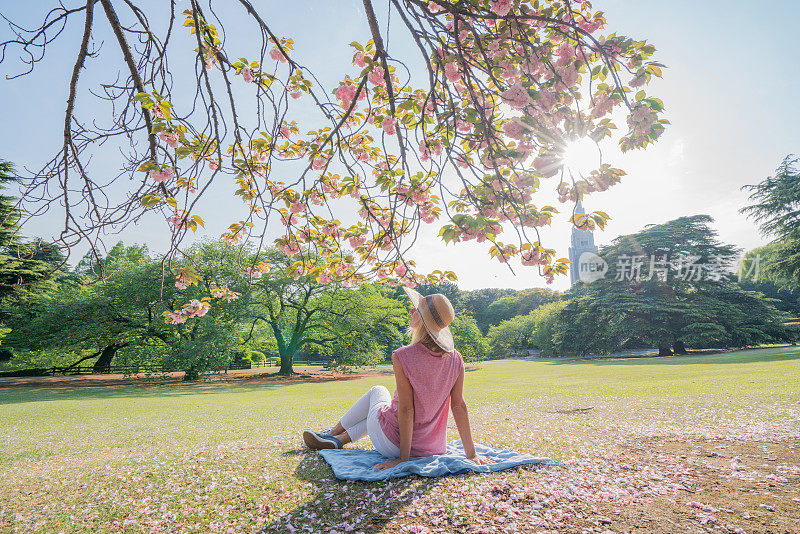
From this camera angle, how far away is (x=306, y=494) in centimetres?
249

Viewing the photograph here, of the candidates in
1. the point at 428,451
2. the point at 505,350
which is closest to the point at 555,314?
the point at 505,350

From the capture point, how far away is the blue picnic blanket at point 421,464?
2.71 m

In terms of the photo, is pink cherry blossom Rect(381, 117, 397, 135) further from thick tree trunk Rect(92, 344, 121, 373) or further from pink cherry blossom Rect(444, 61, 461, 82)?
thick tree trunk Rect(92, 344, 121, 373)

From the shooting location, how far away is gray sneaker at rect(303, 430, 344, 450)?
345 centimetres

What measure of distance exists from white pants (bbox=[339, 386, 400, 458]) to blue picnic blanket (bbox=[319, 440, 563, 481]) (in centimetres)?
12

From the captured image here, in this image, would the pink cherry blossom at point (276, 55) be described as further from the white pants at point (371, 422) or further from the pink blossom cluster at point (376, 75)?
the white pants at point (371, 422)

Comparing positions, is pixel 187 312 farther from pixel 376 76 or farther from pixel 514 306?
pixel 514 306

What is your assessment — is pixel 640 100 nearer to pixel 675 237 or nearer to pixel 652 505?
pixel 652 505

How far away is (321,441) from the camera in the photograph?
3457mm

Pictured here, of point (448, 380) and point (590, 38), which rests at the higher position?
point (590, 38)

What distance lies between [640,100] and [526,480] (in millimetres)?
2711

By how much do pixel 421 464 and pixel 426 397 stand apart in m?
0.49

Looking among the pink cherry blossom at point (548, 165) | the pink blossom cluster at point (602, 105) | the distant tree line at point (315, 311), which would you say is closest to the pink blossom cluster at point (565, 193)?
the pink cherry blossom at point (548, 165)

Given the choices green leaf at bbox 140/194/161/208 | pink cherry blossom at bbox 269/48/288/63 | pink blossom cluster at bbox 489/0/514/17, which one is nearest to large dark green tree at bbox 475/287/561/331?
pink cherry blossom at bbox 269/48/288/63
